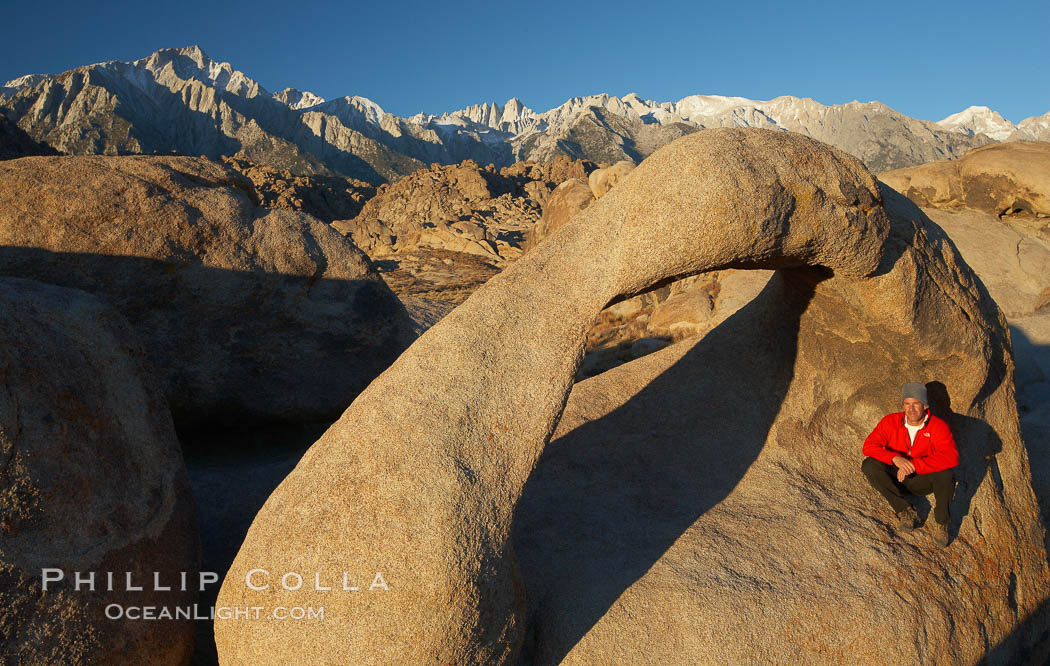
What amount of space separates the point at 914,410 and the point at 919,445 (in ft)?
0.64

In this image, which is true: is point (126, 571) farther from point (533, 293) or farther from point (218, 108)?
point (218, 108)

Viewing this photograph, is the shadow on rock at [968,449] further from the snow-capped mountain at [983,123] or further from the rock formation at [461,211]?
the snow-capped mountain at [983,123]

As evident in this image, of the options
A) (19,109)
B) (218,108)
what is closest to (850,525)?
(19,109)

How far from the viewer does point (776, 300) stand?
12.0 feet

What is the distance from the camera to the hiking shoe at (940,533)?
3027 mm

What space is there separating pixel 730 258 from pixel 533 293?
2.51 feet

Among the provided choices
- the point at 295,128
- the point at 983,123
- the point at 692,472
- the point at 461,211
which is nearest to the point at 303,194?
the point at 461,211

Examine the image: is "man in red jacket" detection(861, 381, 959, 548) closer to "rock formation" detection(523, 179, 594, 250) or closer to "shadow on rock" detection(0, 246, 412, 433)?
"shadow on rock" detection(0, 246, 412, 433)

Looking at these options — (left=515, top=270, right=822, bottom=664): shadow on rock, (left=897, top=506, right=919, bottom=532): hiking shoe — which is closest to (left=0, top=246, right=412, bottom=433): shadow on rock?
(left=515, top=270, right=822, bottom=664): shadow on rock

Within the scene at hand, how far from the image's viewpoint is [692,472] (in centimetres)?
329

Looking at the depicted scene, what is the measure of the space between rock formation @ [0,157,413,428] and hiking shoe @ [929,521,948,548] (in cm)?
334

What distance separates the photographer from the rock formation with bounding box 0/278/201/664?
6.10 feet

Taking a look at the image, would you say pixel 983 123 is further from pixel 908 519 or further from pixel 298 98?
pixel 908 519

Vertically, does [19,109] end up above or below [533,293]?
above
